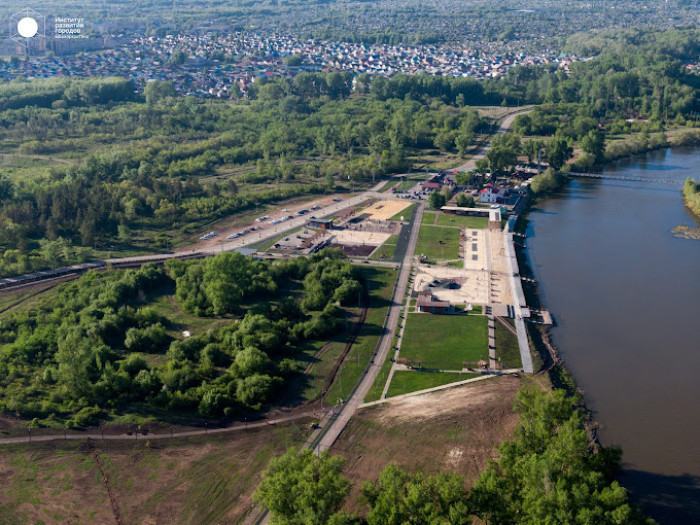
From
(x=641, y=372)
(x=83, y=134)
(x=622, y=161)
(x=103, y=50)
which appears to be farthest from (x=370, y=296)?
(x=103, y=50)

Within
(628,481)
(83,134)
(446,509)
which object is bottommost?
(628,481)

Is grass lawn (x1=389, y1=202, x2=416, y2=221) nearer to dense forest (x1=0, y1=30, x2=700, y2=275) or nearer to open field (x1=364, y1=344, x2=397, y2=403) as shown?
dense forest (x1=0, y1=30, x2=700, y2=275)

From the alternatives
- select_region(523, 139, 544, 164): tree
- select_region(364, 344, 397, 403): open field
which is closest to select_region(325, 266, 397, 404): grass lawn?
select_region(364, 344, 397, 403): open field

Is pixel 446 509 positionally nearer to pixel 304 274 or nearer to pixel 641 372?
pixel 641 372

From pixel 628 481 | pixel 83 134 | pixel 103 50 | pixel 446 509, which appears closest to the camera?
pixel 446 509

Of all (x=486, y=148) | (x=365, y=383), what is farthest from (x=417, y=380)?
(x=486, y=148)

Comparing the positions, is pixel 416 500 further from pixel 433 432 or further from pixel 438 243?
pixel 438 243
